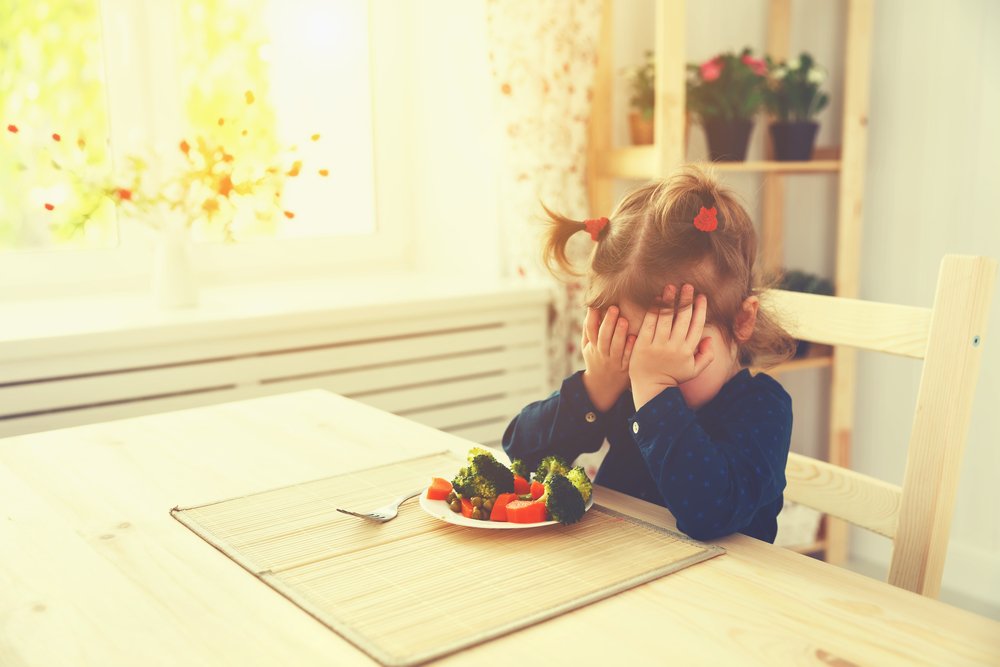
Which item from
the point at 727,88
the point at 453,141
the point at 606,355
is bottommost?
the point at 606,355

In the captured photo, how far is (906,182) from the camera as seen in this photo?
99.9 inches

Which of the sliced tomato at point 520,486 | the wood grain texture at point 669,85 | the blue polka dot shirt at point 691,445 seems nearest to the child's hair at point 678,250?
the blue polka dot shirt at point 691,445

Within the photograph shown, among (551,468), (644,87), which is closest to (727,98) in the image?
(644,87)

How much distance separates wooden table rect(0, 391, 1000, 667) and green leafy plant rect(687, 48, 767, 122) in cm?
155

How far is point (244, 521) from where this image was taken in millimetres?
969

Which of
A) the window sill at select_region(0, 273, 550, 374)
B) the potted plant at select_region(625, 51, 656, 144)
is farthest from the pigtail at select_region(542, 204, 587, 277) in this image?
the potted plant at select_region(625, 51, 656, 144)

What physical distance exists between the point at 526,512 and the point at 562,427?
0.78 feet

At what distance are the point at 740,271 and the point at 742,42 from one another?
182 centimetres

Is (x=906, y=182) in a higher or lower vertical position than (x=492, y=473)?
higher

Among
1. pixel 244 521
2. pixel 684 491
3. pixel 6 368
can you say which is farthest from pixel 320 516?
pixel 6 368

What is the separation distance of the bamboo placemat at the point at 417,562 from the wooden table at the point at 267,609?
0.02m

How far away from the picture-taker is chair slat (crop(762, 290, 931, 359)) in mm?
1052

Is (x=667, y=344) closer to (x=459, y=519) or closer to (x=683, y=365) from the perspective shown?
(x=683, y=365)

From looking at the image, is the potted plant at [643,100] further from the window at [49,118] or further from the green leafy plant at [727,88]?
the window at [49,118]
